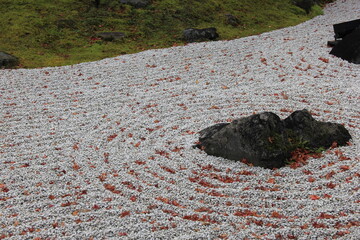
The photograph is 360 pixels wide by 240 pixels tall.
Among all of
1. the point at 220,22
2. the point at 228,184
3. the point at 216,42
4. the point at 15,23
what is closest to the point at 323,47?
the point at 216,42

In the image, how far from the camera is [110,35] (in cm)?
2389

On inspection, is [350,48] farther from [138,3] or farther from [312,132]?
[138,3]

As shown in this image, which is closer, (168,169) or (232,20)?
(168,169)

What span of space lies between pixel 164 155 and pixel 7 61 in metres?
13.6

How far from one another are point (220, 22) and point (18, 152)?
20.2 metres

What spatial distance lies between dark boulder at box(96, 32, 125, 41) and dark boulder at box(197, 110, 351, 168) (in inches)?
592

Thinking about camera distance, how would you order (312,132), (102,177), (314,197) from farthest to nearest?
(312,132) < (102,177) < (314,197)

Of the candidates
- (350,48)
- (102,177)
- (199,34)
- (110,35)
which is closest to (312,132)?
(102,177)

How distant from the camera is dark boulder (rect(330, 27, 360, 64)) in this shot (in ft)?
60.9

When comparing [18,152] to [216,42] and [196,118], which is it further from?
[216,42]

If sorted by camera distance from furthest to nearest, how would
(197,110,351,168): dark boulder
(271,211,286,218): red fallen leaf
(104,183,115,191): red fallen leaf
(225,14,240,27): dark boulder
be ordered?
(225,14,240,27): dark boulder, (197,110,351,168): dark boulder, (104,183,115,191): red fallen leaf, (271,211,286,218): red fallen leaf

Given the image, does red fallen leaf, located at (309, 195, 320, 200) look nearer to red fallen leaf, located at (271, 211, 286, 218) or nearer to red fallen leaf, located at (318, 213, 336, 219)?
red fallen leaf, located at (318, 213, 336, 219)

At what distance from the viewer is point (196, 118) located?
1310 centimetres

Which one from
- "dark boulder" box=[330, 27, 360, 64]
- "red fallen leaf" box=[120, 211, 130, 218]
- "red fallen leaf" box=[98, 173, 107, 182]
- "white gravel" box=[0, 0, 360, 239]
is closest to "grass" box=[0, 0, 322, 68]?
"white gravel" box=[0, 0, 360, 239]
